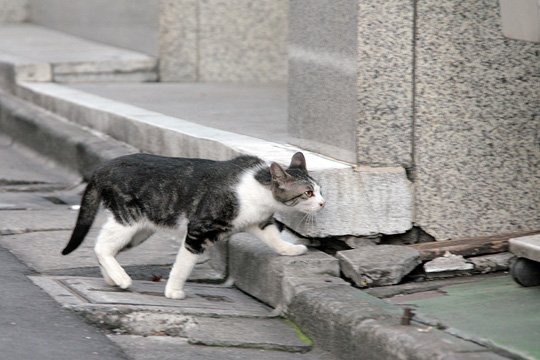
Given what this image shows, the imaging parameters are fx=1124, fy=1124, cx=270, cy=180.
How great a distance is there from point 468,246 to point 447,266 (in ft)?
0.62

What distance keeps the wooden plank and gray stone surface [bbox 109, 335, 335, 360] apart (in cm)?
91

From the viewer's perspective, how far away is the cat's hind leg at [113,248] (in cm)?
520

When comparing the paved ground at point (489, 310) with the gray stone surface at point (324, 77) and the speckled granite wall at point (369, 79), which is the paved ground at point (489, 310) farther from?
the gray stone surface at point (324, 77)

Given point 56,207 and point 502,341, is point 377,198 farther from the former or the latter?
point 56,207

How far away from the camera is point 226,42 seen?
10.5 metres

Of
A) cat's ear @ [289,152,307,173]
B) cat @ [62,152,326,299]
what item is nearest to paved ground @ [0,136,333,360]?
cat @ [62,152,326,299]

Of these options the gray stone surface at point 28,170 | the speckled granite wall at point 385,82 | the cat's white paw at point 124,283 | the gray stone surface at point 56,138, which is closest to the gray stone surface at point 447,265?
the speckled granite wall at point 385,82

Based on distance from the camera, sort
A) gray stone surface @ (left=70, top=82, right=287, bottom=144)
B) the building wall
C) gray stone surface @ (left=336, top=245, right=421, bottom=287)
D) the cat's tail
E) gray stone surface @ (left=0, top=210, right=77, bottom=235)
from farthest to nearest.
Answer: gray stone surface @ (left=70, top=82, right=287, bottom=144)
gray stone surface @ (left=0, top=210, right=77, bottom=235)
the cat's tail
the building wall
gray stone surface @ (left=336, top=245, right=421, bottom=287)

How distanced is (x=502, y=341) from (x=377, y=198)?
146 centimetres

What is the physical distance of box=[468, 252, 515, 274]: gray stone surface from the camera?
524 centimetres

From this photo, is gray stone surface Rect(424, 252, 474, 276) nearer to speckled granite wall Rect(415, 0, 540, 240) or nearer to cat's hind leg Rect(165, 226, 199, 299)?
speckled granite wall Rect(415, 0, 540, 240)

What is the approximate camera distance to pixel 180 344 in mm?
4652

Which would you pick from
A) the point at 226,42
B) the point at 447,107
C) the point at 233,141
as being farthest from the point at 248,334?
the point at 226,42

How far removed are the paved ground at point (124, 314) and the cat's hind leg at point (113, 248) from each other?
0.06m
